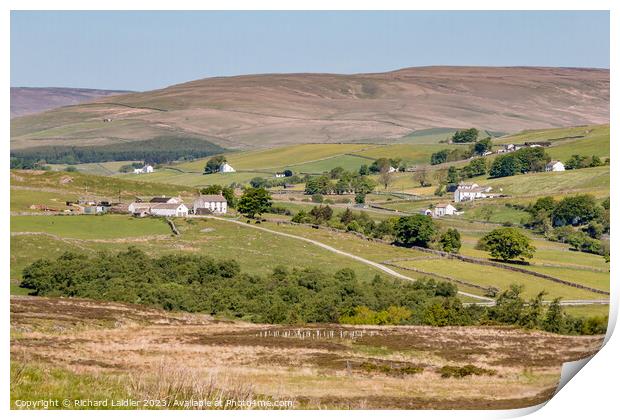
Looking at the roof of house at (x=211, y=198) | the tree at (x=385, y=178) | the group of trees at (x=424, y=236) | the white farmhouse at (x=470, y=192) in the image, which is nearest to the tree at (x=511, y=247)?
the group of trees at (x=424, y=236)

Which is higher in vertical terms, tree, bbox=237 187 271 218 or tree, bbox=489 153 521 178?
tree, bbox=489 153 521 178

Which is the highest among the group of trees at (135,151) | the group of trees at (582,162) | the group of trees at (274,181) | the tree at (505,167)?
the group of trees at (582,162)

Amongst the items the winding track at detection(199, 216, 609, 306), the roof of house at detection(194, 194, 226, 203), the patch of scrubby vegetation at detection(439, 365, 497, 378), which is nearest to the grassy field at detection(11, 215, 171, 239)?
the winding track at detection(199, 216, 609, 306)

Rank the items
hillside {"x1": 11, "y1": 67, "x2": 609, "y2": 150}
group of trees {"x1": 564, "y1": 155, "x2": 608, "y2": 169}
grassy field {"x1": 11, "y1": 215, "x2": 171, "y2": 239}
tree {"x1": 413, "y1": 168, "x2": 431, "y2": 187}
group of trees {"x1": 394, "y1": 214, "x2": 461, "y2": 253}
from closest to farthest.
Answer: grassy field {"x1": 11, "y1": 215, "x2": 171, "y2": 239}, group of trees {"x1": 394, "y1": 214, "x2": 461, "y2": 253}, group of trees {"x1": 564, "y1": 155, "x2": 608, "y2": 169}, tree {"x1": 413, "y1": 168, "x2": 431, "y2": 187}, hillside {"x1": 11, "y1": 67, "x2": 609, "y2": 150}

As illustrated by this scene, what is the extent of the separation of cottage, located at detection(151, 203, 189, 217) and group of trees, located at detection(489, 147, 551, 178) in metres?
44.9

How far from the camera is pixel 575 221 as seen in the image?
224 ft

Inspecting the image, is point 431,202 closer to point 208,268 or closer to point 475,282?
point 475,282

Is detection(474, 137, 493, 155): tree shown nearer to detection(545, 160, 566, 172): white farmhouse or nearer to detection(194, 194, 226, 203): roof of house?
detection(545, 160, 566, 172): white farmhouse

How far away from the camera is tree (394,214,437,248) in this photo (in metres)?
61.2

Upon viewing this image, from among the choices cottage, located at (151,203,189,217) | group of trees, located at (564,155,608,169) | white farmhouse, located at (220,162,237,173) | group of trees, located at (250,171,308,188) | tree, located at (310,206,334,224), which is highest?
group of trees, located at (564,155,608,169)

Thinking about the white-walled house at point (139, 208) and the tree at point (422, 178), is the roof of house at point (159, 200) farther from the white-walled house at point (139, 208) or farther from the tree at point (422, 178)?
the tree at point (422, 178)

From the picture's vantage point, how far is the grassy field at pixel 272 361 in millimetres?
17422

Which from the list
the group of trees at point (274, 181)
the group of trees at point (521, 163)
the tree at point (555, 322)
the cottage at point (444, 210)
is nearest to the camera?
the tree at point (555, 322)

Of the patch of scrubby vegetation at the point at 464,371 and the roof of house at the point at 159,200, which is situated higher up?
the roof of house at the point at 159,200
